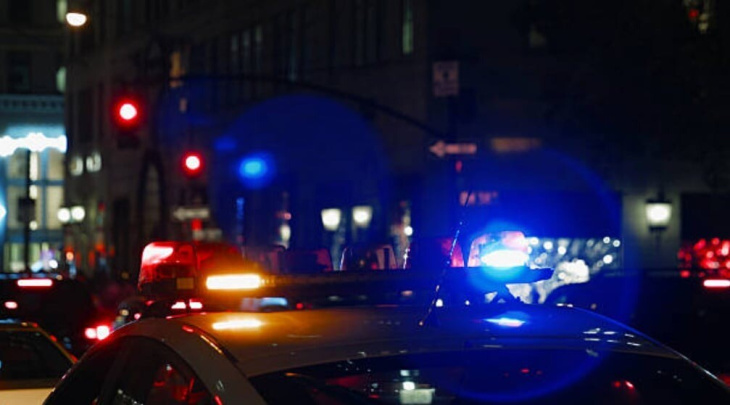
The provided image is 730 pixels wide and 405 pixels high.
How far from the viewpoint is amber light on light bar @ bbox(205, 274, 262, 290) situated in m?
5.61

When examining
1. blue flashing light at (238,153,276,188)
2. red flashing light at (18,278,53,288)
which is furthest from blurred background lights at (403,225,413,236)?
red flashing light at (18,278,53,288)

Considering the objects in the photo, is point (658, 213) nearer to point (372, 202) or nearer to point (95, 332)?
point (372, 202)

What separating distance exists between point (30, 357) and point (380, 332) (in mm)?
7211

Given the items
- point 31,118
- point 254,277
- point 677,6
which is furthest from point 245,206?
point 254,277

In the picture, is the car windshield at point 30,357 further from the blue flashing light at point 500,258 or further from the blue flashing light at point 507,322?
the blue flashing light at point 507,322

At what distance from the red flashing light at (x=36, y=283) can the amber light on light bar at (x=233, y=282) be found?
11706 millimetres

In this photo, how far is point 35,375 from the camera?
428 inches

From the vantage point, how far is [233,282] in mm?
5762

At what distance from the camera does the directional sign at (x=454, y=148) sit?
22.2 m

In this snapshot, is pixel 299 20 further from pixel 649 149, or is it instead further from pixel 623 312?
pixel 623 312

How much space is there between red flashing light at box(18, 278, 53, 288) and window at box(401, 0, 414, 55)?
1741cm

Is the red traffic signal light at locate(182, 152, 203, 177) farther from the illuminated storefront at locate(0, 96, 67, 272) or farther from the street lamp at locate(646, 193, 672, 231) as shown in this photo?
the illuminated storefront at locate(0, 96, 67, 272)

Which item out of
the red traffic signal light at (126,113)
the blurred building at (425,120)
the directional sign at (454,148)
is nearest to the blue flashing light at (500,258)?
the blurred building at (425,120)

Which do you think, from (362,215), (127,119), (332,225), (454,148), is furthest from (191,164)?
(332,225)
